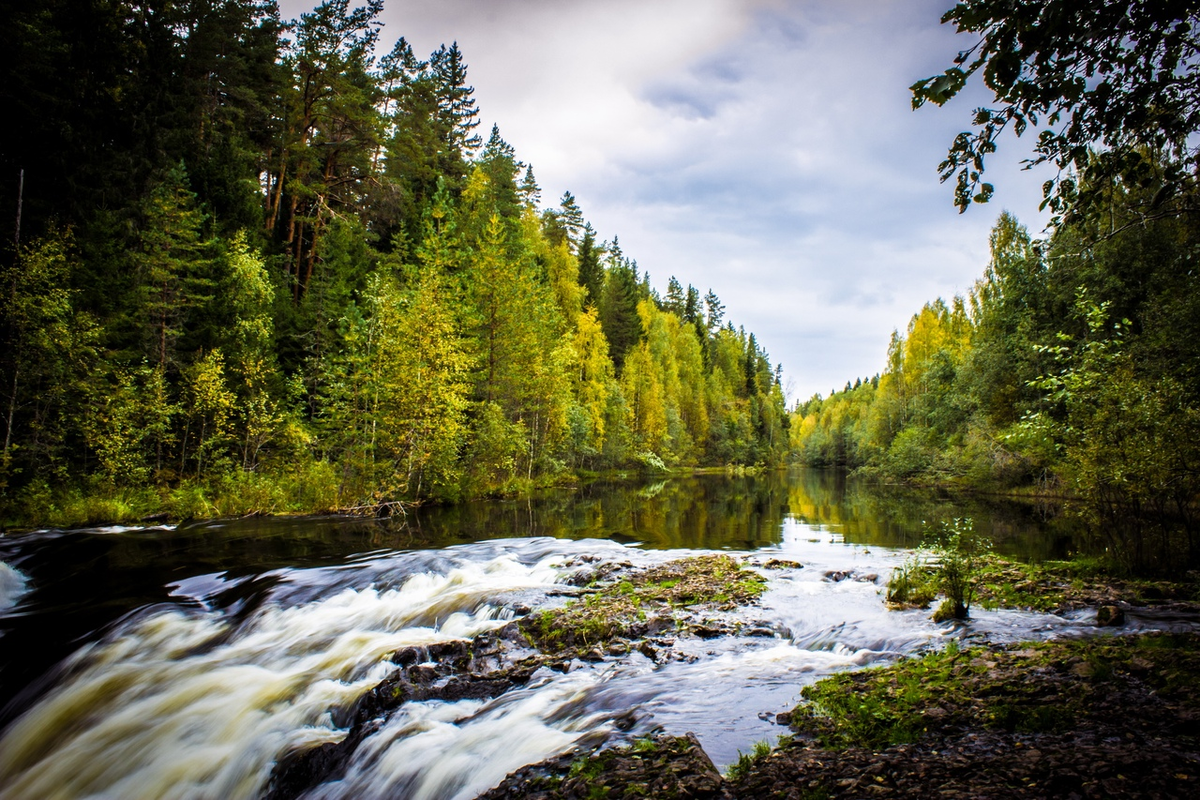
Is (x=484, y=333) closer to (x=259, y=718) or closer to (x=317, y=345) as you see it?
(x=317, y=345)

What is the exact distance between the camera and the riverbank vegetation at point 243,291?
14.6 metres

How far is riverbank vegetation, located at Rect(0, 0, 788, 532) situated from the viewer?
48.0 ft

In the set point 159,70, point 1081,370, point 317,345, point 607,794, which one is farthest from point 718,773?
point 159,70

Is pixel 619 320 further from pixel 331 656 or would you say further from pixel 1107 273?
pixel 331 656

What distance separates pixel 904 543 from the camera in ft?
50.1

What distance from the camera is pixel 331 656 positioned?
23.3 ft

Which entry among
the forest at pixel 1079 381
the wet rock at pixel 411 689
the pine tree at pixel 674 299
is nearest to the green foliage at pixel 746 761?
the wet rock at pixel 411 689

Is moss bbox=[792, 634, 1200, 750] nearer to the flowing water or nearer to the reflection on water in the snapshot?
the flowing water

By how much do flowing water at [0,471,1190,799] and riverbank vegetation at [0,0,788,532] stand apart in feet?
12.9

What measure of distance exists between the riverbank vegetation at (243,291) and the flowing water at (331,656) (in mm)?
3919

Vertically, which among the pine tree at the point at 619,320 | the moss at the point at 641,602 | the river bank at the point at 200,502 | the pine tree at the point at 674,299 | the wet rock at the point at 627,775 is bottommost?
the moss at the point at 641,602

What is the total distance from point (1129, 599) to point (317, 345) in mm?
26519

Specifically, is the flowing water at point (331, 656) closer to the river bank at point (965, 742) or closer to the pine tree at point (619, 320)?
the river bank at point (965, 742)

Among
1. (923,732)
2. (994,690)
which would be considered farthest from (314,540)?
(994,690)
